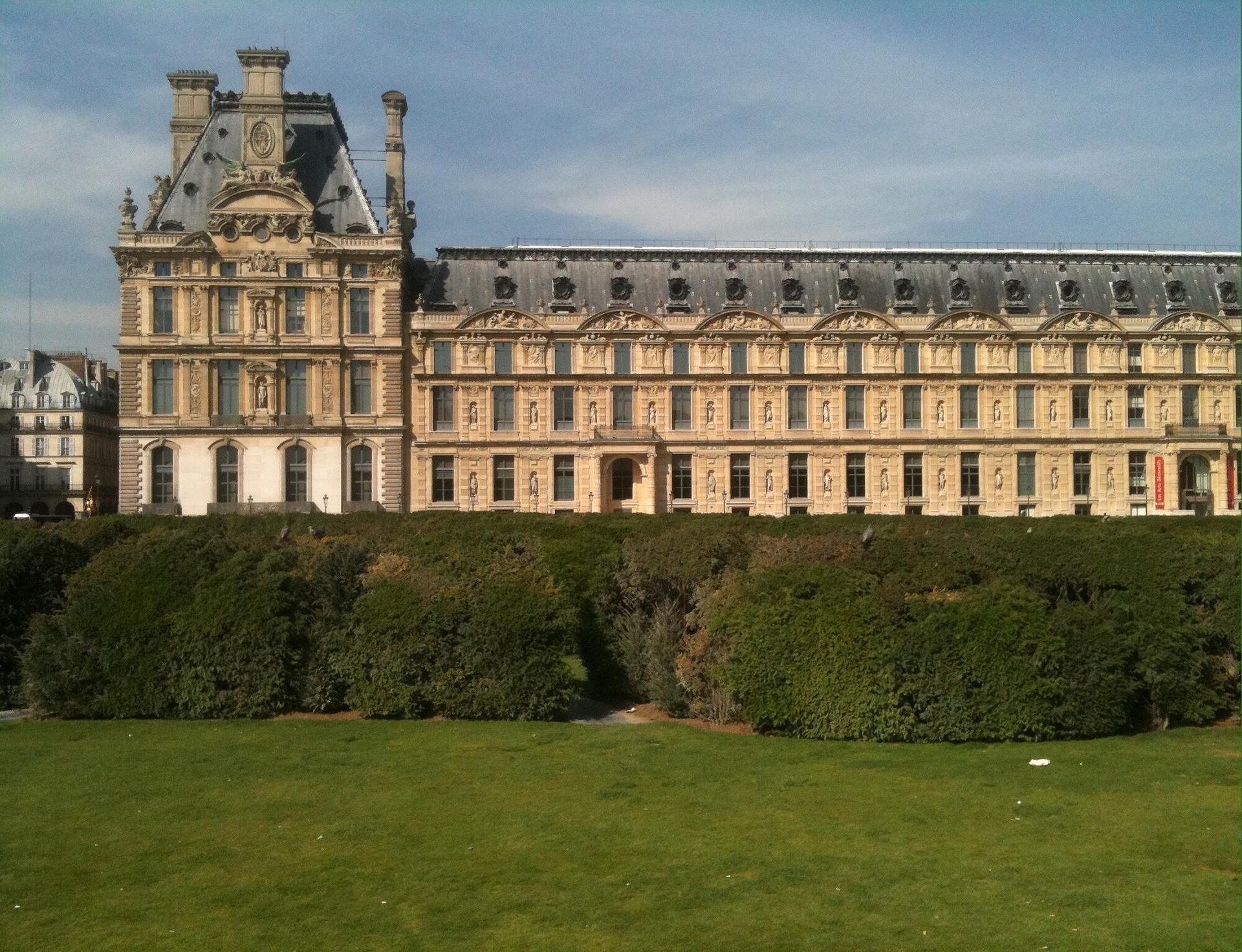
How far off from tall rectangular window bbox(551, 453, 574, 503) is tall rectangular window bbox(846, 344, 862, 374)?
16584 millimetres

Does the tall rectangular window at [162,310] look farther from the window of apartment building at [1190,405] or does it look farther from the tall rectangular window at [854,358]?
the window of apartment building at [1190,405]

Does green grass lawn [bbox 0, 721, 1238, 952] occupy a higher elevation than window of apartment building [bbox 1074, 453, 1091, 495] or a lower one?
lower

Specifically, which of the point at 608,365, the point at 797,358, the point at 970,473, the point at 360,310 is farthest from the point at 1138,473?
the point at 360,310

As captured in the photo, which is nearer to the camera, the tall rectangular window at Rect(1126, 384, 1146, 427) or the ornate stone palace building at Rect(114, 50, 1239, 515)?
the ornate stone palace building at Rect(114, 50, 1239, 515)

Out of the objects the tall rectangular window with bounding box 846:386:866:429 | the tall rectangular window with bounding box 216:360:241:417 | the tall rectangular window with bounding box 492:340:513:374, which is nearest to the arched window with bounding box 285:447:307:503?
the tall rectangular window with bounding box 216:360:241:417

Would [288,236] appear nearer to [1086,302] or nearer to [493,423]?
[493,423]

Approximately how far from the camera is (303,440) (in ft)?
212

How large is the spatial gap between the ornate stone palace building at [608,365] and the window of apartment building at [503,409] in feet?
0.37

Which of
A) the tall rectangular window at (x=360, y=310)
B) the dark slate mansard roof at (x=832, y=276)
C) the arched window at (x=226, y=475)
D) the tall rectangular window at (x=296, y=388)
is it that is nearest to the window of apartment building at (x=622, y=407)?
the dark slate mansard roof at (x=832, y=276)

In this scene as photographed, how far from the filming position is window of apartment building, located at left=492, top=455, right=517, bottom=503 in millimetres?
66562

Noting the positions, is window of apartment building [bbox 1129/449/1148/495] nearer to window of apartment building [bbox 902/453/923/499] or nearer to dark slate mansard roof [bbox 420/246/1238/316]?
dark slate mansard roof [bbox 420/246/1238/316]

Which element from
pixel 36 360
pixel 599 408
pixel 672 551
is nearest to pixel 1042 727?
pixel 672 551

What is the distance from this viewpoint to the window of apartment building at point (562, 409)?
6700 centimetres

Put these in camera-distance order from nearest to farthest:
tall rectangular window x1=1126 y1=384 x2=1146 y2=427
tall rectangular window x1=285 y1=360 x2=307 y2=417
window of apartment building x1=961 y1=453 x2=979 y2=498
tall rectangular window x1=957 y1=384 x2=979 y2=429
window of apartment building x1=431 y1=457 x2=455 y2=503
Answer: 1. tall rectangular window x1=285 y1=360 x2=307 y2=417
2. window of apartment building x1=431 y1=457 x2=455 y2=503
3. window of apartment building x1=961 y1=453 x2=979 y2=498
4. tall rectangular window x1=957 y1=384 x2=979 y2=429
5. tall rectangular window x1=1126 y1=384 x2=1146 y2=427
